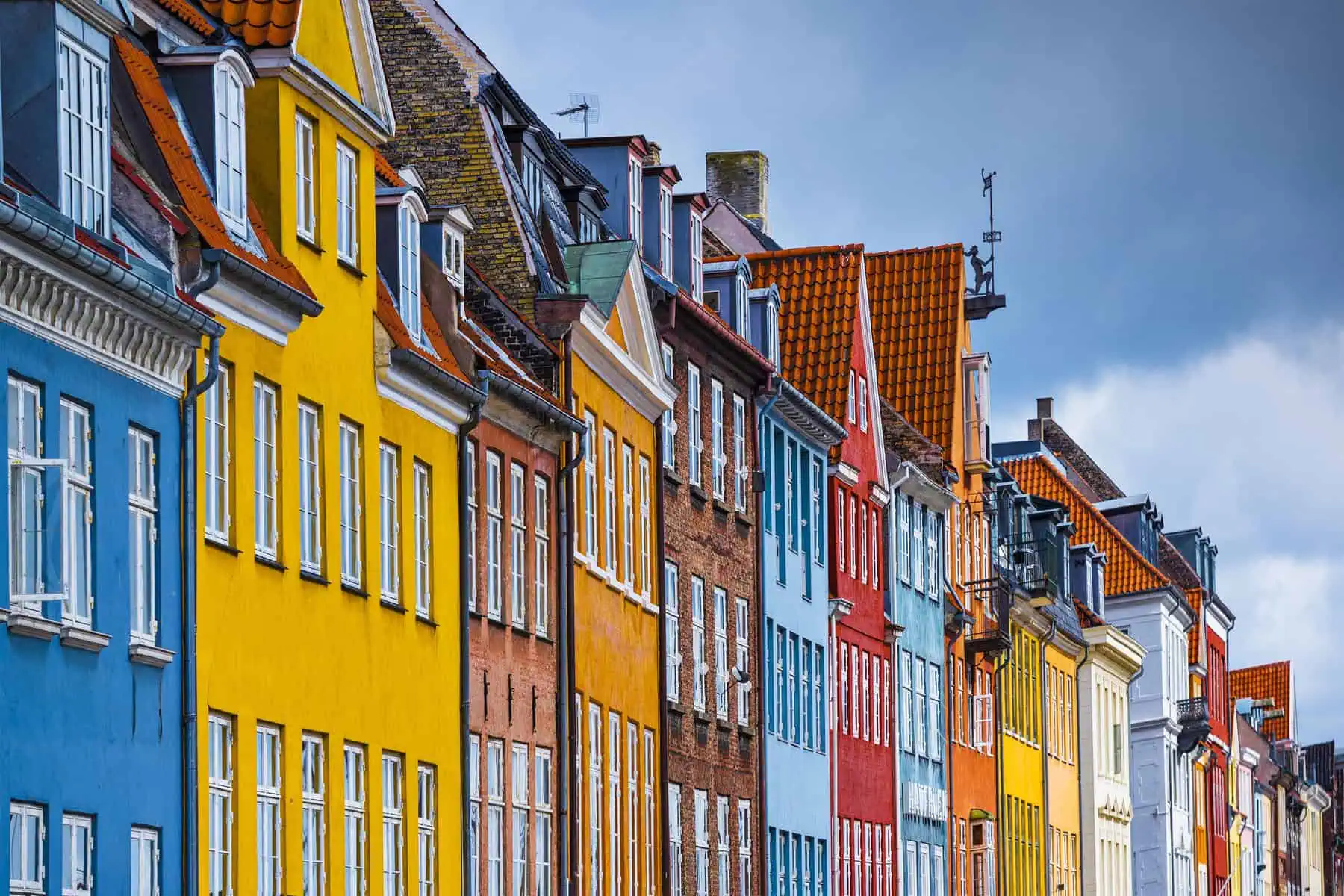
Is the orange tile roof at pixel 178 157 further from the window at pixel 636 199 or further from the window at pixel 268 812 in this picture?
the window at pixel 636 199

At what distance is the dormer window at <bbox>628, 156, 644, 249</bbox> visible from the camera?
1746 inches

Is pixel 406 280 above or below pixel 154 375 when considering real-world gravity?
above

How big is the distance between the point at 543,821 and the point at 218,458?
11.4 meters

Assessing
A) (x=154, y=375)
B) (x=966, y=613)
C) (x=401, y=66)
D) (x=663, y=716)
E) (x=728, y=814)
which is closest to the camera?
(x=154, y=375)

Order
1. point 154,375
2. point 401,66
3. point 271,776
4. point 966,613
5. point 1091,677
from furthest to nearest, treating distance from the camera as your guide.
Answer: point 1091,677 → point 966,613 → point 401,66 → point 271,776 → point 154,375

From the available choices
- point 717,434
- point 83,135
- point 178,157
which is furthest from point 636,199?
point 83,135

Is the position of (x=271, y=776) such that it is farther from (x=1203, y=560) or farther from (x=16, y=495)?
(x=1203, y=560)

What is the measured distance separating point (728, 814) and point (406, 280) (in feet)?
53.0

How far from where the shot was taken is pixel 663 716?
42500 mm

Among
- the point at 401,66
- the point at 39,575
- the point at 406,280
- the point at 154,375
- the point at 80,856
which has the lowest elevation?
the point at 80,856

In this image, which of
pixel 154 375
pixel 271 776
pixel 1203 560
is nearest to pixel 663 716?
pixel 271 776

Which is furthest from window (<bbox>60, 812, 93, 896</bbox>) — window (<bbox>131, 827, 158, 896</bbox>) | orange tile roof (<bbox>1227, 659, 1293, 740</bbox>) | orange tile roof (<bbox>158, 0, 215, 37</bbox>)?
orange tile roof (<bbox>1227, 659, 1293, 740</bbox>)

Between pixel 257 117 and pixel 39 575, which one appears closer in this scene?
pixel 39 575

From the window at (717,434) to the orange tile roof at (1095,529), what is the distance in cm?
4225
